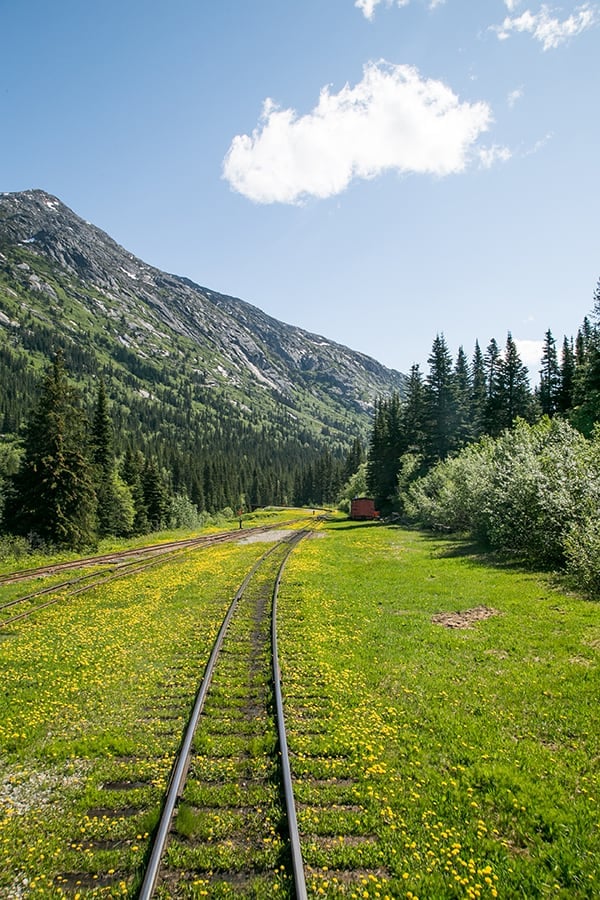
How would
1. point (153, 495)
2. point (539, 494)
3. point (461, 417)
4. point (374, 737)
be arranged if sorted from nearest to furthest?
1. point (374, 737)
2. point (539, 494)
3. point (461, 417)
4. point (153, 495)

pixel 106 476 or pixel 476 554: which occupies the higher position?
pixel 106 476

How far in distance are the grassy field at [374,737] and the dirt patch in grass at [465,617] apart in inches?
4.4

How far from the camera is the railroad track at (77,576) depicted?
54.5ft

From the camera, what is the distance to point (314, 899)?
4527mm

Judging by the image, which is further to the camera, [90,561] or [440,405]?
[440,405]

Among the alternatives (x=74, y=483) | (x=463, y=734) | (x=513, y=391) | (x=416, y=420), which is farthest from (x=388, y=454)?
(x=463, y=734)

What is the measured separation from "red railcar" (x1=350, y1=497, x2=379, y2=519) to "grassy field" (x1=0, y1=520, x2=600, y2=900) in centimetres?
5737

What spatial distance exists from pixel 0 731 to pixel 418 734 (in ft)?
24.1

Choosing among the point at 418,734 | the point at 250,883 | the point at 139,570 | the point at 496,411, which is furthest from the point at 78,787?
the point at 496,411

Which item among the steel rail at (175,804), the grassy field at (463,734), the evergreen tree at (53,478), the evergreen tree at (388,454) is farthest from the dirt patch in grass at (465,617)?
the evergreen tree at (388,454)

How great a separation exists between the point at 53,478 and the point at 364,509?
4957 cm

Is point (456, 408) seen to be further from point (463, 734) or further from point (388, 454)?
point (463, 734)

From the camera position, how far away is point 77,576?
2312 cm

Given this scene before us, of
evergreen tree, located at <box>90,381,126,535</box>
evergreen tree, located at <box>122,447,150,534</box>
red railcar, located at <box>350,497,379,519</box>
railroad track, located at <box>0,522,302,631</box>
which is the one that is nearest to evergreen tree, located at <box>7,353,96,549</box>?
railroad track, located at <box>0,522,302,631</box>
